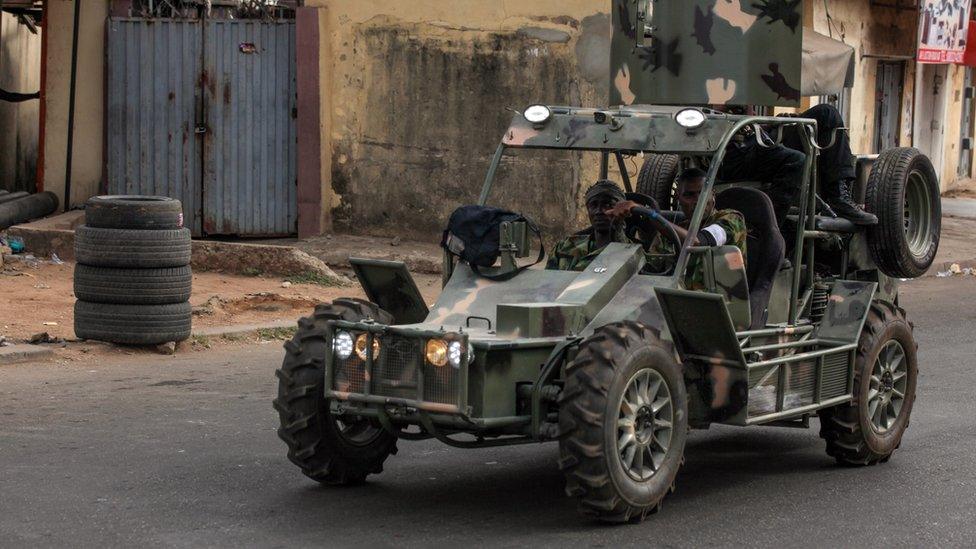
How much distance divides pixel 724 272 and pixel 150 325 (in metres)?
5.34

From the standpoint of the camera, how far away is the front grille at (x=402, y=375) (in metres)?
6.35

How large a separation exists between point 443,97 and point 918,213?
8.49m

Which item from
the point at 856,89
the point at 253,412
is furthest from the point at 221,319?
the point at 856,89

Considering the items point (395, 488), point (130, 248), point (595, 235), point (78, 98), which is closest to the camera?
point (395, 488)

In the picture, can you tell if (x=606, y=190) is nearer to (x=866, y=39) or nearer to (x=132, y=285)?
(x=132, y=285)

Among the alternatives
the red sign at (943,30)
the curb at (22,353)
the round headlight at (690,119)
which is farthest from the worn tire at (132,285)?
the red sign at (943,30)

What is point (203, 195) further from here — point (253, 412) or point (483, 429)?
point (483, 429)

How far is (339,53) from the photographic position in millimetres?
17250

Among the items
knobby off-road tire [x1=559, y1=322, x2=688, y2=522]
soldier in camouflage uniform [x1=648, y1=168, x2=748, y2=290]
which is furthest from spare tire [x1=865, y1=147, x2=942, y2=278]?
knobby off-road tire [x1=559, y1=322, x2=688, y2=522]

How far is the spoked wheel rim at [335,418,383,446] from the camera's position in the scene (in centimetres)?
719

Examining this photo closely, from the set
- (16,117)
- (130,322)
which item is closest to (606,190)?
(130,322)

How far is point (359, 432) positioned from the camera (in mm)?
7277

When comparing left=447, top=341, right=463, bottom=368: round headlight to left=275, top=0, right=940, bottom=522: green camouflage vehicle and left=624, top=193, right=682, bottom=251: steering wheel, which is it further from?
left=624, top=193, right=682, bottom=251: steering wheel

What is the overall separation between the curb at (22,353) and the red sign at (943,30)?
17.2 m
